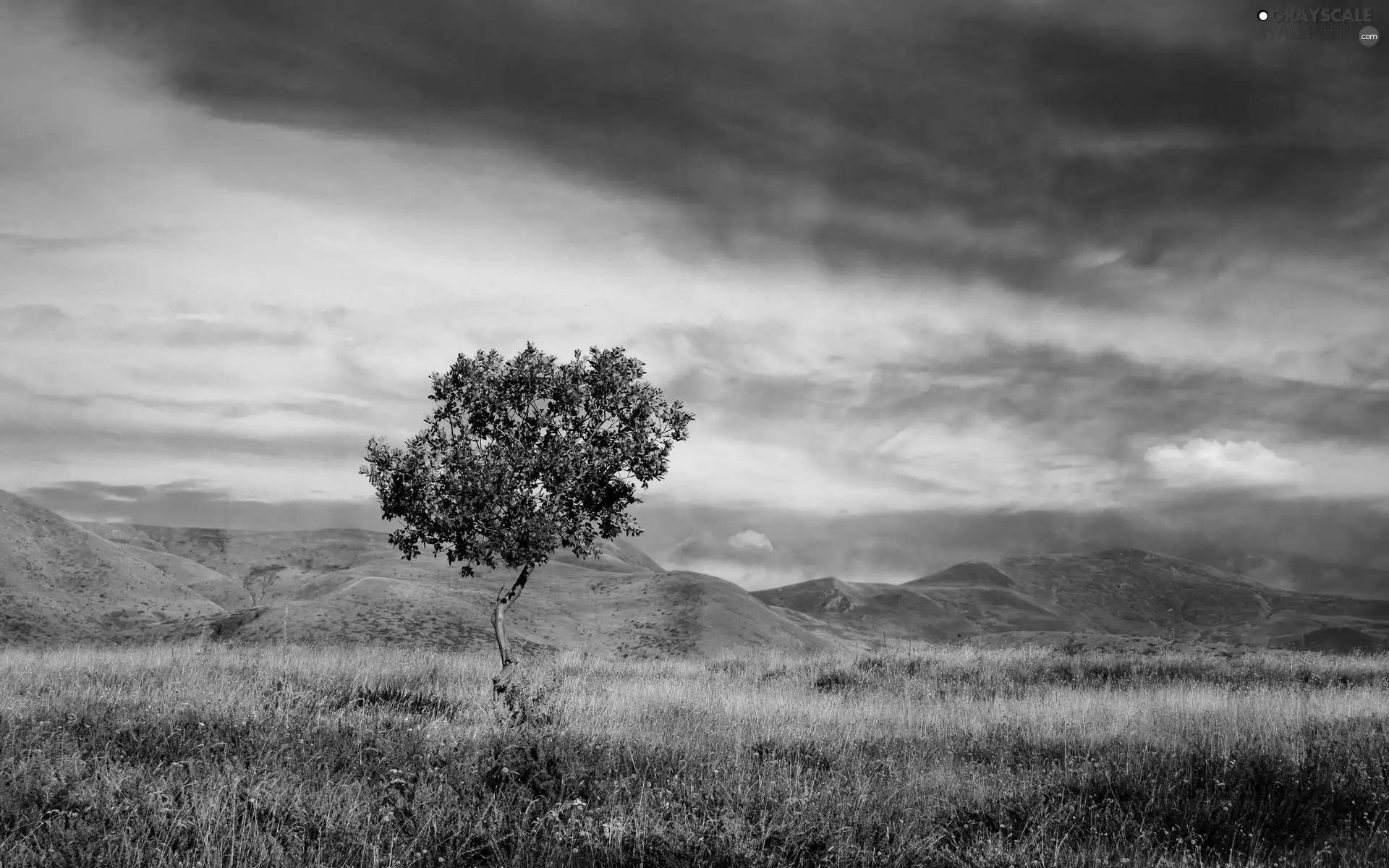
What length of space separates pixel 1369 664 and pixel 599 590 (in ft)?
251

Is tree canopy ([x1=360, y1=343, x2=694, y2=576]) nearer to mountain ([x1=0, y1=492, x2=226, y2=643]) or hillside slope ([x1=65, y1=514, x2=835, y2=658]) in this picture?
hillside slope ([x1=65, y1=514, x2=835, y2=658])

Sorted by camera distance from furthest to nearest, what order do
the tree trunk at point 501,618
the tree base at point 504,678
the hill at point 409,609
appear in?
the hill at point 409,609 < the tree trunk at point 501,618 < the tree base at point 504,678

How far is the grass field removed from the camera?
6898 millimetres

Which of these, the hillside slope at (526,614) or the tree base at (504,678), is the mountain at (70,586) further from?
the tree base at (504,678)

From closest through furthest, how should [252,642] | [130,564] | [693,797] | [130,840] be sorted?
[130,840] → [693,797] → [252,642] → [130,564]

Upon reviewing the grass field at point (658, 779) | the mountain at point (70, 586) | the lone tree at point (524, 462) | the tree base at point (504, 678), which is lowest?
the mountain at point (70, 586)

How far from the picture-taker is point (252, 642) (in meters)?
47.9

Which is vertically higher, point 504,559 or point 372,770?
point 504,559

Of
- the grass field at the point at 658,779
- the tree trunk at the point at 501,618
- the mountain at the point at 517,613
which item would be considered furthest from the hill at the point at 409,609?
the grass field at the point at 658,779

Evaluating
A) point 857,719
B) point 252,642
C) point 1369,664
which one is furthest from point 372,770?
point 252,642

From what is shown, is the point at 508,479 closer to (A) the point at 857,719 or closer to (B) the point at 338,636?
(A) the point at 857,719

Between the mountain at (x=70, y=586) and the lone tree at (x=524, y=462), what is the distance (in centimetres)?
5332

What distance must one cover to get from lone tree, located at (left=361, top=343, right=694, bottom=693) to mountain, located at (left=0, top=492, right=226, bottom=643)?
53322 millimetres

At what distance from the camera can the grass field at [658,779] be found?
6.90 m
